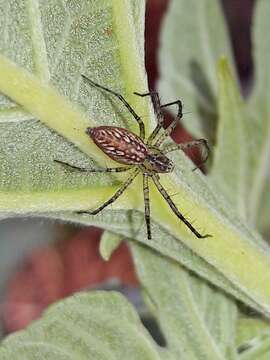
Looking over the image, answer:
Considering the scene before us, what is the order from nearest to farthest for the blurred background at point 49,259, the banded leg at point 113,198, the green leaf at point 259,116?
1. the banded leg at point 113,198
2. the green leaf at point 259,116
3. the blurred background at point 49,259

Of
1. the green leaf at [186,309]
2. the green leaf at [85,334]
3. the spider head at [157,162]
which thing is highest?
the spider head at [157,162]

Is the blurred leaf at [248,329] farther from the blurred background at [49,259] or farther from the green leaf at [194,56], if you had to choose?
the blurred background at [49,259]

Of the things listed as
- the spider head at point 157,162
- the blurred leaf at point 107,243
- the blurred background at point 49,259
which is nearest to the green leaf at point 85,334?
the blurred leaf at point 107,243

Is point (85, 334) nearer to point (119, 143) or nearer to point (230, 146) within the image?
point (119, 143)

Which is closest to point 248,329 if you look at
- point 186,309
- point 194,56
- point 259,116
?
point 186,309

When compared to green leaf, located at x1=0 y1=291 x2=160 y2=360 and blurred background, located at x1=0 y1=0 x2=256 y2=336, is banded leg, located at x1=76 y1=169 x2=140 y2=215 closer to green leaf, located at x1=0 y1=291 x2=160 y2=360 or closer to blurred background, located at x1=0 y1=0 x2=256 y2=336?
green leaf, located at x1=0 y1=291 x2=160 y2=360

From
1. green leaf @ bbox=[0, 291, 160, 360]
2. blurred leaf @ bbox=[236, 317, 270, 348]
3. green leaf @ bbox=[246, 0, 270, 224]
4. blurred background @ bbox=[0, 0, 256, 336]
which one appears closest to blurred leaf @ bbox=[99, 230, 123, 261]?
green leaf @ bbox=[0, 291, 160, 360]
